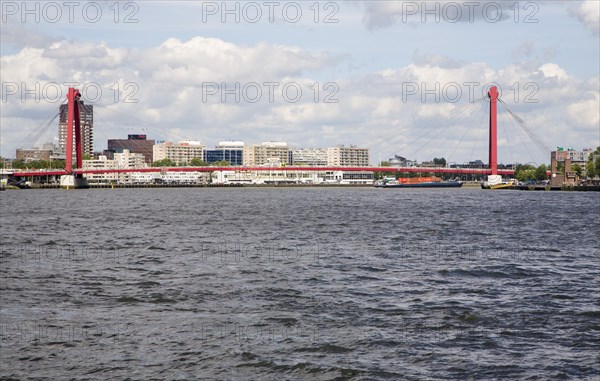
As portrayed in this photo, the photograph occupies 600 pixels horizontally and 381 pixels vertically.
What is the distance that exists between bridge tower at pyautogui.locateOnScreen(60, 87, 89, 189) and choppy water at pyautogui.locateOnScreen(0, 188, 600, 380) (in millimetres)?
87016

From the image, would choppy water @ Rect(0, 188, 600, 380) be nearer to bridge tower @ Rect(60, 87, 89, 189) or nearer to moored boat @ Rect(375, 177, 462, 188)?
bridge tower @ Rect(60, 87, 89, 189)

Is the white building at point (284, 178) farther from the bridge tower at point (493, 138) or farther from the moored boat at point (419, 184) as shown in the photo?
the bridge tower at point (493, 138)

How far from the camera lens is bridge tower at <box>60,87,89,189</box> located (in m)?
114

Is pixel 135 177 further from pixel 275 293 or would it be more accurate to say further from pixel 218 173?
pixel 275 293

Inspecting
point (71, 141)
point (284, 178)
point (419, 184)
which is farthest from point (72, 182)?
point (419, 184)

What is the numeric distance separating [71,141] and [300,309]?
105m

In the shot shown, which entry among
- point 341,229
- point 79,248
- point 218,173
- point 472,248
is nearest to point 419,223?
point 341,229

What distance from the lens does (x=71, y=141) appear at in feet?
379

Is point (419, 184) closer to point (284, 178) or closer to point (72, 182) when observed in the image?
point (284, 178)

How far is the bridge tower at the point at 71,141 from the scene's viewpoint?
113688 mm

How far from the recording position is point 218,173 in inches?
7092

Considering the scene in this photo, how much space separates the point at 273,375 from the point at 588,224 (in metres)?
32.2

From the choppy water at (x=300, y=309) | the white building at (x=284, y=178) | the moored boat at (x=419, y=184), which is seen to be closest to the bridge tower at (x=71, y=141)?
the white building at (x=284, y=178)

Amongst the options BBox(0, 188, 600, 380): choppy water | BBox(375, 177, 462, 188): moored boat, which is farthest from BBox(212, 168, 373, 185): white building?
BBox(0, 188, 600, 380): choppy water
